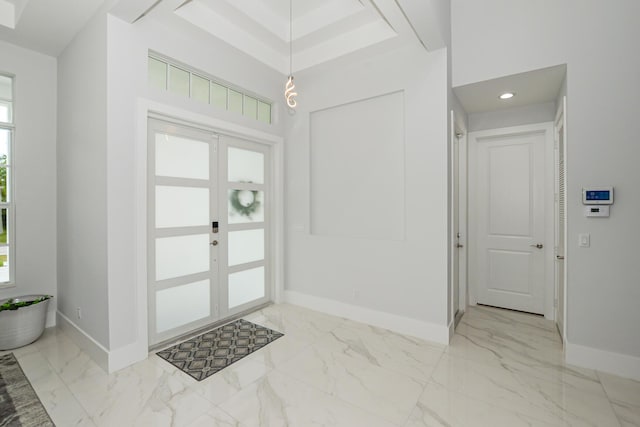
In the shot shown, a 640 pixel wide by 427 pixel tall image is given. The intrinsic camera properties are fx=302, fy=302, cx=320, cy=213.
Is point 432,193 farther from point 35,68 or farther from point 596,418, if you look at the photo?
point 35,68

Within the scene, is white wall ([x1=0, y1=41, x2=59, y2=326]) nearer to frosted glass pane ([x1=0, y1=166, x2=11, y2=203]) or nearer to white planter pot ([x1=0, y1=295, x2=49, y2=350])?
frosted glass pane ([x1=0, y1=166, x2=11, y2=203])

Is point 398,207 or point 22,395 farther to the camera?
point 398,207

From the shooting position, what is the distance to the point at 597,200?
98.6 inches

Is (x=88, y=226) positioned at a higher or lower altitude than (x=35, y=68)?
lower

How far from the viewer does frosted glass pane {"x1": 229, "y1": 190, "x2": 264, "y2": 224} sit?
3689 millimetres

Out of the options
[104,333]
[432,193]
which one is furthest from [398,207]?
[104,333]

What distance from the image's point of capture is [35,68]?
3225mm

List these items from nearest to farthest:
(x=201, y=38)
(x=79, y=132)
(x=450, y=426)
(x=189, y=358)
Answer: (x=450, y=426) → (x=189, y=358) → (x=79, y=132) → (x=201, y=38)

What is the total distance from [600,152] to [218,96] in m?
3.68

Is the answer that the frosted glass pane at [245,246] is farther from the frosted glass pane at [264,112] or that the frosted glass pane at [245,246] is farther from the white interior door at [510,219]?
the white interior door at [510,219]

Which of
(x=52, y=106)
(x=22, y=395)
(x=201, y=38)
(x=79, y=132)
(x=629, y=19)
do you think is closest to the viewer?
(x=22, y=395)

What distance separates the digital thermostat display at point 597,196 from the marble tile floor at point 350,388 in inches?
55.2

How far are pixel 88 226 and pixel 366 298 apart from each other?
2914 millimetres

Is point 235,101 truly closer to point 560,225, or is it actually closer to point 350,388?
point 350,388
